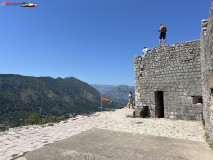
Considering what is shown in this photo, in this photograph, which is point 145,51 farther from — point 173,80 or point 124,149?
point 124,149

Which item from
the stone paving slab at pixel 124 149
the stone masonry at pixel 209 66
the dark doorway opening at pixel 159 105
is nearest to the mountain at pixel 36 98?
the dark doorway opening at pixel 159 105

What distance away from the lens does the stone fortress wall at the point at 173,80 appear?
914cm

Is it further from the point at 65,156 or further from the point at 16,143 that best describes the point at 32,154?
the point at 16,143

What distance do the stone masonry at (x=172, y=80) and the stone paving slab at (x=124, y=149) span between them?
4372mm

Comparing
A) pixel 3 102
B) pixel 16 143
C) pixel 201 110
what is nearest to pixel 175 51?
pixel 201 110

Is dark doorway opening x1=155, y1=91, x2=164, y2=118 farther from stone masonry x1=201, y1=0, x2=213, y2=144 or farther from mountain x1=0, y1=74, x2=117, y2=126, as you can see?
mountain x1=0, y1=74, x2=117, y2=126

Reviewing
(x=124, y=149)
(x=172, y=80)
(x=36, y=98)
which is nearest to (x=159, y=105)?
(x=172, y=80)

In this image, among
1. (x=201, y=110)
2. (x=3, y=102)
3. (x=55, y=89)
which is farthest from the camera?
(x=55, y=89)

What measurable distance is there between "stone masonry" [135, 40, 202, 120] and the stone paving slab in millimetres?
4372

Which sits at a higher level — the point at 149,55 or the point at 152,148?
the point at 149,55

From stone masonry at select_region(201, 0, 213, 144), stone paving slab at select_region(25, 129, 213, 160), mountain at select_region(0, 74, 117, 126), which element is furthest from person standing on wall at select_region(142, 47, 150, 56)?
mountain at select_region(0, 74, 117, 126)

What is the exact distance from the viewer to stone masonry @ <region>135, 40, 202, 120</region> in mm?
9242

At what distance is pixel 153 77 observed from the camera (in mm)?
11109

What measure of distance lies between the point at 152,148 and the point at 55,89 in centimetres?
12389
